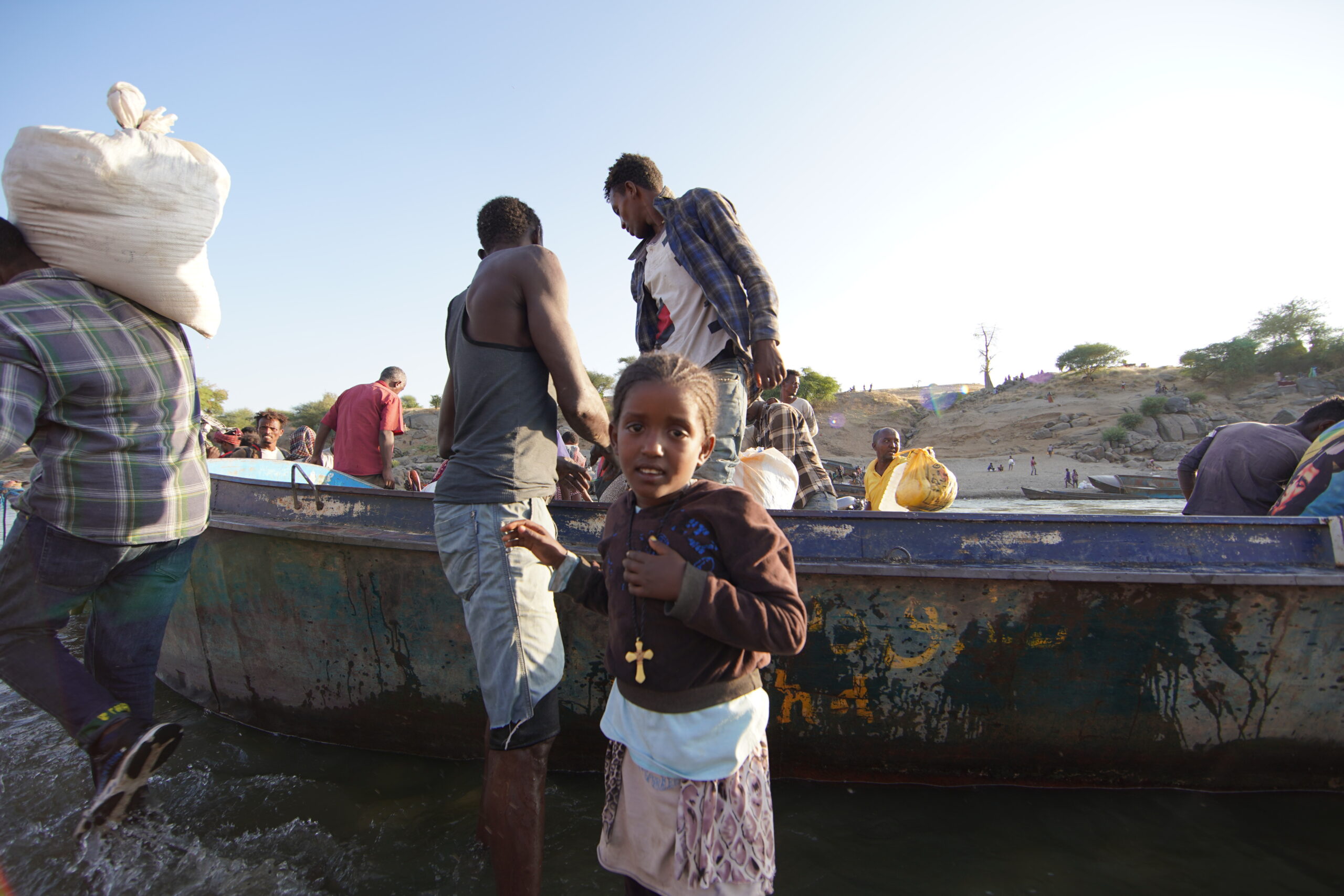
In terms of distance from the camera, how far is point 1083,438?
32.5 meters

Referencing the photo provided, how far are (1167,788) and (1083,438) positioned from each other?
116ft

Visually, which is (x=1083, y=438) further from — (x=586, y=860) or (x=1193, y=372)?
(x=586, y=860)

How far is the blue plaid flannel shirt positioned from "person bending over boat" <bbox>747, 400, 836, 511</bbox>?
5.70 ft

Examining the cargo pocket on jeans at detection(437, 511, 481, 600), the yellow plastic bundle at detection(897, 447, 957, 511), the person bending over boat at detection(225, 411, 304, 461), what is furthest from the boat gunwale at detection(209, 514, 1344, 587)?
the person bending over boat at detection(225, 411, 304, 461)

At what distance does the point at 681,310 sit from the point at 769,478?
92 centimetres

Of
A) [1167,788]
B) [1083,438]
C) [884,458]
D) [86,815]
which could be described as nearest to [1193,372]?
[1083,438]

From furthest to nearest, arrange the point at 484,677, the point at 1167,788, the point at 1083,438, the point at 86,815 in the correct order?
1. the point at 1083,438
2. the point at 1167,788
3. the point at 484,677
4. the point at 86,815

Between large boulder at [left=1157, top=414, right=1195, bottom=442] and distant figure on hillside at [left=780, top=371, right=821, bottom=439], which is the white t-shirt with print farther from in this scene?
large boulder at [left=1157, top=414, right=1195, bottom=442]

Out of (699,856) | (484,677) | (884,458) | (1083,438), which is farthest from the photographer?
(1083,438)

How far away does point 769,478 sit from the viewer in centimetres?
306

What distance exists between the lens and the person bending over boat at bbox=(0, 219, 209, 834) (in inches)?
66.2

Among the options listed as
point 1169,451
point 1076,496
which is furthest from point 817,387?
point 1076,496

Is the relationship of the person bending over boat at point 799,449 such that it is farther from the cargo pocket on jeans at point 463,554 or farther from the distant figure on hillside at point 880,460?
the cargo pocket on jeans at point 463,554

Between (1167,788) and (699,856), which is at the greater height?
(699,856)
